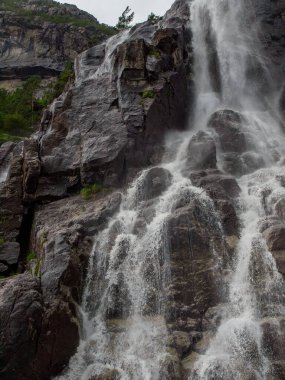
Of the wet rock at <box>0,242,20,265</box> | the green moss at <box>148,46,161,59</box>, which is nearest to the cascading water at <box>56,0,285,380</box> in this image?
→ the wet rock at <box>0,242,20,265</box>

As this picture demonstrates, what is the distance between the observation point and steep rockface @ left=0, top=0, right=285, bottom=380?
1584 cm

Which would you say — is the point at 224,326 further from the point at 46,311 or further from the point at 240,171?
the point at 240,171

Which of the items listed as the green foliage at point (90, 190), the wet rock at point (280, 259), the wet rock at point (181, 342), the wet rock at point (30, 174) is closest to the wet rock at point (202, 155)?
the green foliage at point (90, 190)

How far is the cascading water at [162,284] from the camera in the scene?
15.0 meters

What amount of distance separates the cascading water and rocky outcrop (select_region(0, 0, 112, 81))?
4251 centimetres

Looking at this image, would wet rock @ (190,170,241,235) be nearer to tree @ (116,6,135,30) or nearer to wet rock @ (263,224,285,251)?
wet rock @ (263,224,285,251)

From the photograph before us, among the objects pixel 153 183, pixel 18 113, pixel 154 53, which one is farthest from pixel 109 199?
pixel 18 113

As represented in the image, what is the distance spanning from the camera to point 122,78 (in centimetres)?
3061

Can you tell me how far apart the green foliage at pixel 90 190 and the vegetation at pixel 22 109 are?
17663 mm

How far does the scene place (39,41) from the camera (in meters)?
66.1

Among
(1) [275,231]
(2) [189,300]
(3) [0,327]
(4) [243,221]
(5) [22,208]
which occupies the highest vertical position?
(5) [22,208]

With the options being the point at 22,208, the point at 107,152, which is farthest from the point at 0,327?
the point at 107,152

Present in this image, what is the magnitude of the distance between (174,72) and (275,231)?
1877cm

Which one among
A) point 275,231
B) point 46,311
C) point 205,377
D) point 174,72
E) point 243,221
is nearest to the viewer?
point 205,377
